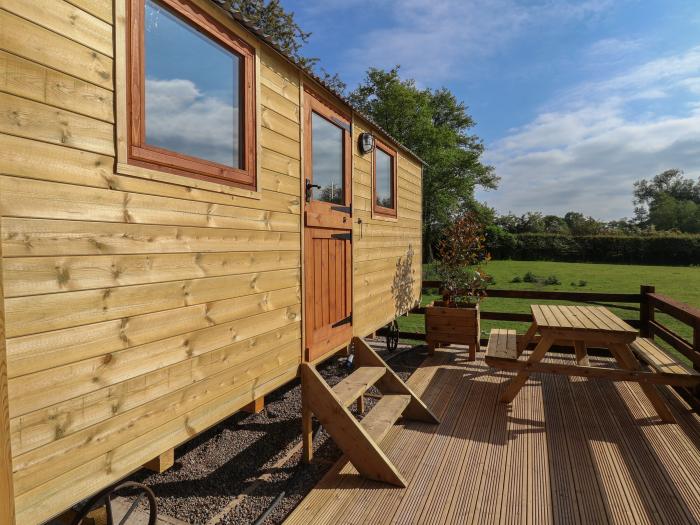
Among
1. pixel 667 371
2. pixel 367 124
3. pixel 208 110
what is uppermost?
pixel 367 124

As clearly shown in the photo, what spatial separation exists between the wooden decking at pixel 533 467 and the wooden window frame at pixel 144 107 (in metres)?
2.07

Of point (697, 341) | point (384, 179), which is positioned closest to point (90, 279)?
point (384, 179)

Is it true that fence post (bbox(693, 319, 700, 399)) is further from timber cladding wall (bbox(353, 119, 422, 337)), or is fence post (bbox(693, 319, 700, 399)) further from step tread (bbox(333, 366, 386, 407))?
timber cladding wall (bbox(353, 119, 422, 337))

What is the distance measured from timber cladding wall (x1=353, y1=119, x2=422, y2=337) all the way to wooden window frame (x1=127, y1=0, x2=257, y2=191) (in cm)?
194

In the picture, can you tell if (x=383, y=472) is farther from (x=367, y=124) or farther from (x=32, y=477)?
(x=367, y=124)

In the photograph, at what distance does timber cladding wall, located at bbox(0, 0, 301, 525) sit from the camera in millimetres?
1443

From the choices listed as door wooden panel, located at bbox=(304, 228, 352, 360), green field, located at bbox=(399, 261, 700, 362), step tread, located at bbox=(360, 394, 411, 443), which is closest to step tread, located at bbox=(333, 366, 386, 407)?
step tread, located at bbox=(360, 394, 411, 443)

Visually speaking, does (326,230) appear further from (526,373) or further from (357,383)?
(526,373)

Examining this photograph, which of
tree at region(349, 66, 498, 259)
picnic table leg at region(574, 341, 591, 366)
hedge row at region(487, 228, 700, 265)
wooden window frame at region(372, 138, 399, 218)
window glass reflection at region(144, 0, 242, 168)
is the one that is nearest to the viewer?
window glass reflection at region(144, 0, 242, 168)

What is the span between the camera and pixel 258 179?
2754mm

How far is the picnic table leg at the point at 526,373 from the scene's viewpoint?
12.8ft

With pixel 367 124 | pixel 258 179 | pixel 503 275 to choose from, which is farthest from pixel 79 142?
pixel 503 275

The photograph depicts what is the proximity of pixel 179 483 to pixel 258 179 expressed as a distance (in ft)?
7.39

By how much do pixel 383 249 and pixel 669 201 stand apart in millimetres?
66167
